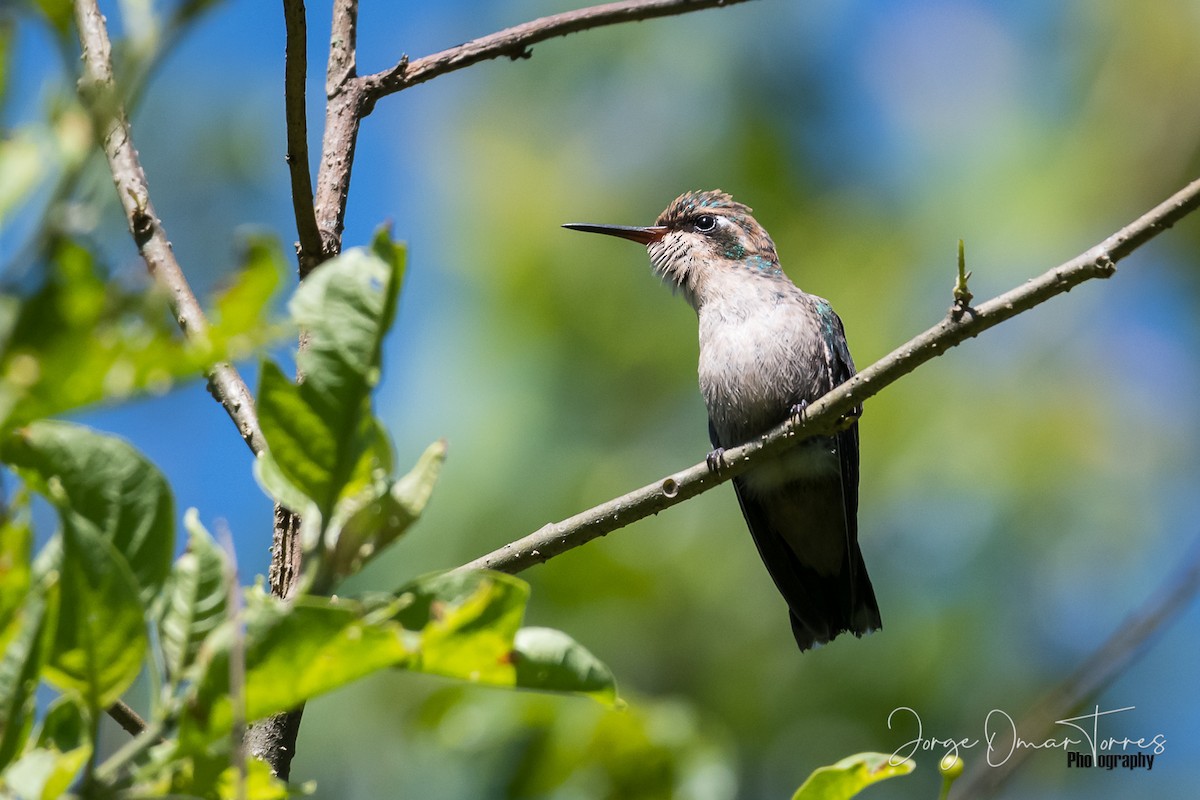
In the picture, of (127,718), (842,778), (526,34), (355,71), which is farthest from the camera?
(526,34)

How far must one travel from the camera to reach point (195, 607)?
4.17 feet

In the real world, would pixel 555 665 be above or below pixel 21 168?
below

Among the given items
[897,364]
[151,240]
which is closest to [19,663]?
[151,240]

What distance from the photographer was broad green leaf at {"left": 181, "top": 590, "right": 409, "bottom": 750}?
1.18 meters

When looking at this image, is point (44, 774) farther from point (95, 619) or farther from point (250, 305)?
point (250, 305)

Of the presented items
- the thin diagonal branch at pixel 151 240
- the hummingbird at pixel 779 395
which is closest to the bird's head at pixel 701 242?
the hummingbird at pixel 779 395

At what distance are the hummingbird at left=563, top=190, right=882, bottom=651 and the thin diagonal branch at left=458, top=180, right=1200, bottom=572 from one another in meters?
2.53

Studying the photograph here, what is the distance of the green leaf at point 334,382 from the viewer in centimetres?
123

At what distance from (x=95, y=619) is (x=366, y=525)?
0.99 ft

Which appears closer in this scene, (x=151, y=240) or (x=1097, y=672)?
(x=1097, y=672)

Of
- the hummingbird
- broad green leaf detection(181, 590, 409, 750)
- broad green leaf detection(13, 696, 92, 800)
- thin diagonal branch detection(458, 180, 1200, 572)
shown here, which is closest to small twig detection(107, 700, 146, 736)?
thin diagonal branch detection(458, 180, 1200, 572)

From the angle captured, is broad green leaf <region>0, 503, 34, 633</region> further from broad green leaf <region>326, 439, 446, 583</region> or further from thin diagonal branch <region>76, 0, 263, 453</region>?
thin diagonal branch <region>76, 0, 263, 453</region>

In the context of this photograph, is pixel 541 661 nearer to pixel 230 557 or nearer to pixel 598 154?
pixel 230 557

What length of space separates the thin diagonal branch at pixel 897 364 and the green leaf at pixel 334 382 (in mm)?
1445
